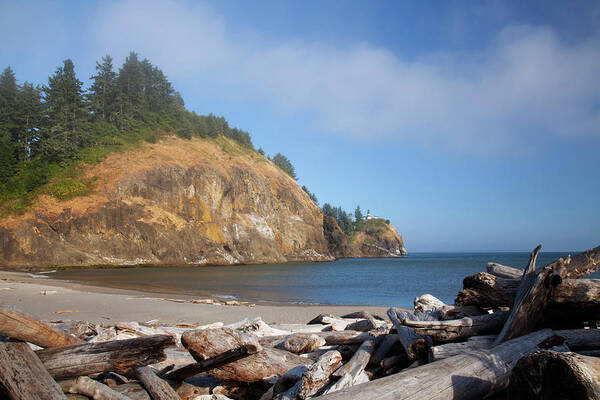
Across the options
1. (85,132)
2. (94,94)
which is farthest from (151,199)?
(94,94)

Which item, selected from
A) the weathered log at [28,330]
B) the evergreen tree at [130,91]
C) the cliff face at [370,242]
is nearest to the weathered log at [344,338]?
the weathered log at [28,330]

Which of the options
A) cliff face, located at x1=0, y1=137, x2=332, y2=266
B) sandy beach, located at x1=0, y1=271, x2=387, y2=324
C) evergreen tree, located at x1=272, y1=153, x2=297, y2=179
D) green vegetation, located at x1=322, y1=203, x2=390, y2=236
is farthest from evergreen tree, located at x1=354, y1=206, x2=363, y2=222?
sandy beach, located at x1=0, y1=271, x2=387, y2=324

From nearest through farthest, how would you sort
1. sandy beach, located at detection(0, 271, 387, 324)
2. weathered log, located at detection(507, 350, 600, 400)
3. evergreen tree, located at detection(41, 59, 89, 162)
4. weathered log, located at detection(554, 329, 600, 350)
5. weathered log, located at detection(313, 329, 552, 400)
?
weathered log, located at detection(507, 350, 600, 400)
weathered log, located at detection(313, 329, 552, 400)
weathered log, located at detection(554, 329, 600, 350)
sandy beach, located at detection(0, 271, 387, 324)
evergreen tree, located at detection(41, 59, 89, 162)

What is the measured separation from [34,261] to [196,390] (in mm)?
41815

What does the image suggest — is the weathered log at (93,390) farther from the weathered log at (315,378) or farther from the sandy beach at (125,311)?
the sandy beach at (125,311)

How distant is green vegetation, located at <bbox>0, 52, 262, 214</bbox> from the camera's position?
4231cm

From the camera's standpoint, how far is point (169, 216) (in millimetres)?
48156

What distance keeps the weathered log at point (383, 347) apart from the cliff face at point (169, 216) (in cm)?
4233

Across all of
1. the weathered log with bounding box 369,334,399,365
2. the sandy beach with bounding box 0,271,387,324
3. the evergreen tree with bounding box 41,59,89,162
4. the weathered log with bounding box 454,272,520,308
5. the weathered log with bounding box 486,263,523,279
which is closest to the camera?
the weathered log with bounding box 369,334,399,365

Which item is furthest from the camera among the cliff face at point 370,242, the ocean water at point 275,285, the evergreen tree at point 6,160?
the cliff face at point 370,242

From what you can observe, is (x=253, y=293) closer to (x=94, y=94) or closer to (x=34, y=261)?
(x=34, y=261)

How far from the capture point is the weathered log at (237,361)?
3.30m

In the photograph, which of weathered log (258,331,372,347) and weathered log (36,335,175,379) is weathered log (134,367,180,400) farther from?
weathered log (258,331,372,347)

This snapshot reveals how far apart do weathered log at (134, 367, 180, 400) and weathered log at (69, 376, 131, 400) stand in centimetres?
24
